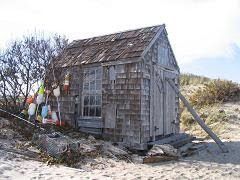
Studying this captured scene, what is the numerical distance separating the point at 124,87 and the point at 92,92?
5.57ft

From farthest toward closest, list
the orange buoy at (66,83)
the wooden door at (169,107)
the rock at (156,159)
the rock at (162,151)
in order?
the orange buoy at (66,83), the wooden door at (169,107), the rock at (162,151), the rock at (156,159)

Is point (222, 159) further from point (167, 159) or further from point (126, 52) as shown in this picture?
point (126, 52)

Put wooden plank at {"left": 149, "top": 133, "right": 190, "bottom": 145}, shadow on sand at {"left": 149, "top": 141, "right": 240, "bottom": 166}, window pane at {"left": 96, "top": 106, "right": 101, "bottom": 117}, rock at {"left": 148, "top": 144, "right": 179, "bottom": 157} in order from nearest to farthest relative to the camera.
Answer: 1. rock at {"left": 148, "top": 144, "right": 179, "bottom": 157}
2. shadow on sand at {"left": 149, "top": 141, "right": 240, "bottom": 166}
3. wooden plank at {"left": 149, "top": 133, "right": 190, "bottom": 145}
4. window pane at {"left": 96, "top": 106, "right": 101, "bottom": 117}

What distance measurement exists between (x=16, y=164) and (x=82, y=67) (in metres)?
5.94

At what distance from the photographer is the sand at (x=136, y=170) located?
7746 mm

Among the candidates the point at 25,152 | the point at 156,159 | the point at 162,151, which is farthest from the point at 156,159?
the point at 25,152

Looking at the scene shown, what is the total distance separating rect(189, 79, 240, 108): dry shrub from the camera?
848 inches

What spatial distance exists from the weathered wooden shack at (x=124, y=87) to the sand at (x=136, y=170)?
201cm

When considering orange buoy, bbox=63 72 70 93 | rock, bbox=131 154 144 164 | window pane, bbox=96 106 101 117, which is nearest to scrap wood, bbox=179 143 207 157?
rock, bbox=131 154 144 164

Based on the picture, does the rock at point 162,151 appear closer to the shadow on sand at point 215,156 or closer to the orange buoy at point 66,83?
the shadow on sand at point 215,156

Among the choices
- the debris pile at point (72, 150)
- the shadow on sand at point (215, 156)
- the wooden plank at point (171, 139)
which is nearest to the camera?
the debris pile at point (72, 150)

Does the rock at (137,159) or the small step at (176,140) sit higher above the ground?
the small step at (176,140)

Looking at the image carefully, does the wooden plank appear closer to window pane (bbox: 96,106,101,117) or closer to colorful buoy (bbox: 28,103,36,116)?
window pane (bbox: 96,106,101,117)

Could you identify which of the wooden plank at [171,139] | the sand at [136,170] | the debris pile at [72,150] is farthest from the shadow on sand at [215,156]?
the debris pile at [72,150]
